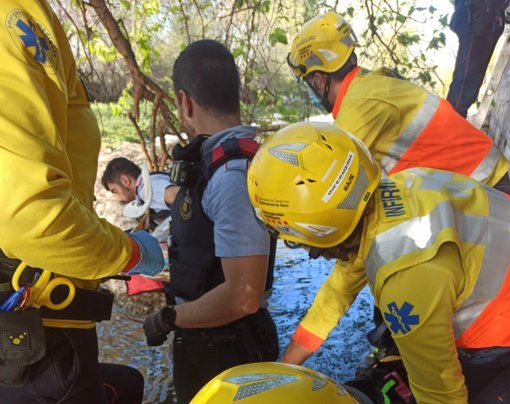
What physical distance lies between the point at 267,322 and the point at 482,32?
4.19 metres

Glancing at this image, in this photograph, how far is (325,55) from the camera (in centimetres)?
323

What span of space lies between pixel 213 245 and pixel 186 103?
68 cm

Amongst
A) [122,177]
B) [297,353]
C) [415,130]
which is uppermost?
[415,130]

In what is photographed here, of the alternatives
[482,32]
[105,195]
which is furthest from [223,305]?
[105,195]

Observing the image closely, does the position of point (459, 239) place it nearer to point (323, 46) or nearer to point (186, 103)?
point (186, 103)

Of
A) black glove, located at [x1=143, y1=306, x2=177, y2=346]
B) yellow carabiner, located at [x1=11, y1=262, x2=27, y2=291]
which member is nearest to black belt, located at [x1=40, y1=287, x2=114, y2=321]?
yellow carabiner, located at [x1=11, y1=262, x2=27, y2=291]

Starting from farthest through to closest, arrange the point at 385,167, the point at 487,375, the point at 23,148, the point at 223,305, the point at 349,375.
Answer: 1. the point at 349,375
2. the point at 385,167
3. the point at 223,305
4. the point at 487,375
5. the point at 23,148

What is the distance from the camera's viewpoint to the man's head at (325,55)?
323cm

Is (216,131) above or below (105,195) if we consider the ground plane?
above

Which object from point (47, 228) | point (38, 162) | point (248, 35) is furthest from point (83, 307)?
point (248, 35)

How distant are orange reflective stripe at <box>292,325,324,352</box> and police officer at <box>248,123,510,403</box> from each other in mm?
563

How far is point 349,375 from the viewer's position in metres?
3.35

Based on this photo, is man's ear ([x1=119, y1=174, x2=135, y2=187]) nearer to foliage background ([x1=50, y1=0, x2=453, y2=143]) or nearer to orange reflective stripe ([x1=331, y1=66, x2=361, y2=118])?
foliage background ([x1=50, y1=0, x2=453, y2=143])

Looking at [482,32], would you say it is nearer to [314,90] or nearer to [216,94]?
[314,90]
